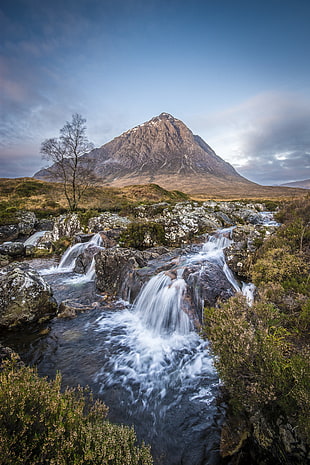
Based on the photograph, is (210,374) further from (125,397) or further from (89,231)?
(89,231)

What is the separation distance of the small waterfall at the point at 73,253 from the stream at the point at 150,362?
497cm

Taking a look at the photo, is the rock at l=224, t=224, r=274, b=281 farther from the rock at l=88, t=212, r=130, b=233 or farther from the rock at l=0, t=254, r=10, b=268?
the rock at l=0, t=254, r=10, b=268

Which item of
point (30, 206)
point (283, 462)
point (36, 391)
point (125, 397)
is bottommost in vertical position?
point (125, 397)

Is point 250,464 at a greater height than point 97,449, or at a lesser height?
lesser

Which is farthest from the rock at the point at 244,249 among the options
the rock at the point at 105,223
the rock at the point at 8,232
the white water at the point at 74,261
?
the rock at the point at 8,232

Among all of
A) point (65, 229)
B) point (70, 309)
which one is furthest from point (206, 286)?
point (65, 229)

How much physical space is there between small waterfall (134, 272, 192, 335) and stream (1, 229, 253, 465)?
4 centimetres

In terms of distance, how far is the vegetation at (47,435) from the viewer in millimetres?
2289

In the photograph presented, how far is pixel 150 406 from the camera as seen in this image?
541cm

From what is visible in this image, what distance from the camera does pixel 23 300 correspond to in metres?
8.44

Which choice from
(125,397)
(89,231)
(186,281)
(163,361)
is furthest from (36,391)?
(89,231)

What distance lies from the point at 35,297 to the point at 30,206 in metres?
33.0

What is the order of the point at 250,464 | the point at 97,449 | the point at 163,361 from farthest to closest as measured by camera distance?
1. the point at 163,361
2. the point at 250,464
3. the point at 97,449

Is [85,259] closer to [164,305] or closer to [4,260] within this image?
[4,260]
